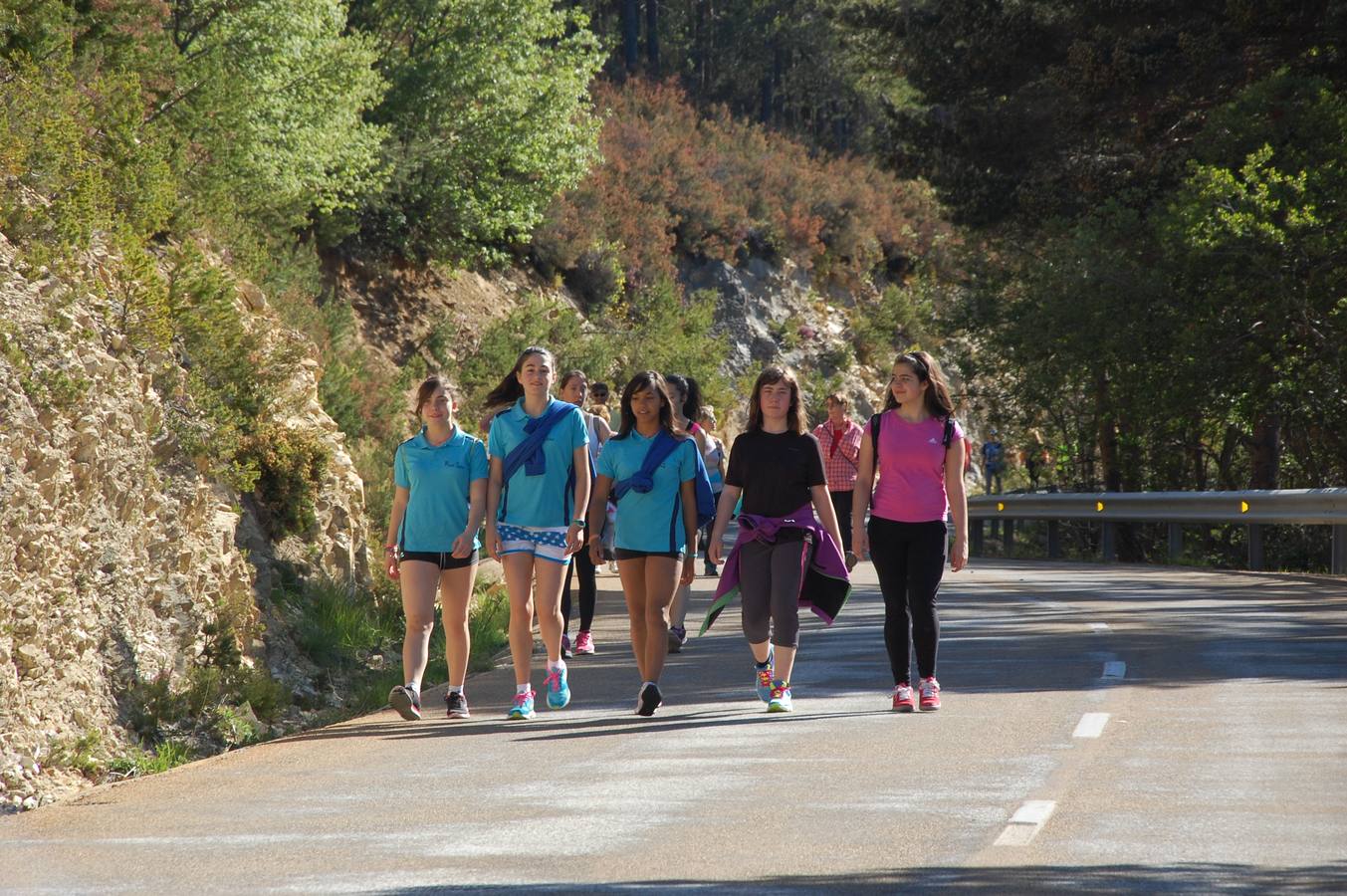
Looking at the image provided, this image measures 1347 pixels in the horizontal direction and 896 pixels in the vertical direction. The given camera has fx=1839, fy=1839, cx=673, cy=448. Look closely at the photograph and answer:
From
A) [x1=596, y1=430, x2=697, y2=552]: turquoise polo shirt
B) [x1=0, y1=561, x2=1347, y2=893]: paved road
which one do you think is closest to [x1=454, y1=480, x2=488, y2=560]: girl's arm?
[x1=596, y1=430, x2=697, y2=552]: turquoise polo shirt

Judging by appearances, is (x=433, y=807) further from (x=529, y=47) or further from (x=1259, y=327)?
(x=529, y=47)

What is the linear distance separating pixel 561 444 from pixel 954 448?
2.26 meters

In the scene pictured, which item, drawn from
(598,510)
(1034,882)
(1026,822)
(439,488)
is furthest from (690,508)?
(1034,882)

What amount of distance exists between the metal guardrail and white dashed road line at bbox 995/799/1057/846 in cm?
1495

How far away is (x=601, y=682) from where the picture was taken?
1226cm

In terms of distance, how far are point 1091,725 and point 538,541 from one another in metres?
3.25

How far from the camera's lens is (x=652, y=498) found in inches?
413

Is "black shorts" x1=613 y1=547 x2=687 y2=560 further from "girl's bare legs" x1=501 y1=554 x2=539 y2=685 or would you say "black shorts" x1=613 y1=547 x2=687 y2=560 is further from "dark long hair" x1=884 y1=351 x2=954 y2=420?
"dark long hair" x1=884 y1=351 x2=954 y2=420

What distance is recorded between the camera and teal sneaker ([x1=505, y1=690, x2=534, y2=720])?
10555mm

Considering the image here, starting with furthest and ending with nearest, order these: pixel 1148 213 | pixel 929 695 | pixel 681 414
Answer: pixel 1148 213, pixel 681 414, pixel 929 695

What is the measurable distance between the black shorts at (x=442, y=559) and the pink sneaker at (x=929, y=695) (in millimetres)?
2691

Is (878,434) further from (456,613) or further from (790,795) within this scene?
(790,795)

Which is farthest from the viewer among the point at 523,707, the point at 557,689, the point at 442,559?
the point at 557,689

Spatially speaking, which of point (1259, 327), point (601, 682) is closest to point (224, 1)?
point (601, 682)
